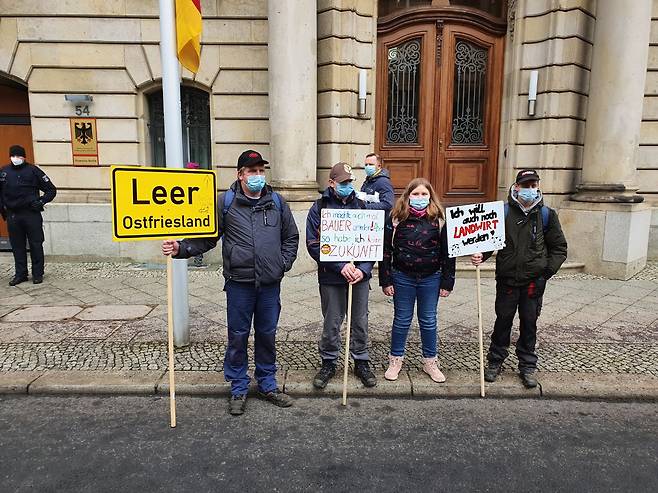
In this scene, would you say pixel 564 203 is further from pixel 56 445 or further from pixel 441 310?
pixel 56 445

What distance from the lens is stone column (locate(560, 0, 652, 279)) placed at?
8547 millimetres

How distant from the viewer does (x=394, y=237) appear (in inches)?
179

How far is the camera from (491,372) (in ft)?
15.3

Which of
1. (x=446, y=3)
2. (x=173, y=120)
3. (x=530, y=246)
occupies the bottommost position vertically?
(x=530, y=246)

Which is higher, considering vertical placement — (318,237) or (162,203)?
(162,203)

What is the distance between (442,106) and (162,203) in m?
7.13

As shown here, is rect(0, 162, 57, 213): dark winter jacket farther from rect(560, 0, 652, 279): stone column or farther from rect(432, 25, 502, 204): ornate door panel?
rect(560, 0, 652, 279): stone column

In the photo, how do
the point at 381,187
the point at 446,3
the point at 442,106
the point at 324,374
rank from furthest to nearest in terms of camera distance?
the point at 442,106, the point at 446,3, the point at 381,187, the point at 324,374

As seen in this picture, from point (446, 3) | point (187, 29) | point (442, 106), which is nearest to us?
point (187, 29)

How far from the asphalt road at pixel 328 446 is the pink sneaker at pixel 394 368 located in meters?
0.32

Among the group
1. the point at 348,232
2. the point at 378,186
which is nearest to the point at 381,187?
the point at 378,186

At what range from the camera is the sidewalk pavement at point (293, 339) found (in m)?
4.48

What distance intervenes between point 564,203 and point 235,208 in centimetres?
732

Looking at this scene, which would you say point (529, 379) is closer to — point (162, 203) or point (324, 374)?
point (324, 374)
